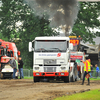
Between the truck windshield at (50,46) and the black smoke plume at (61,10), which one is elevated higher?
the black smoke plume at (61,10)

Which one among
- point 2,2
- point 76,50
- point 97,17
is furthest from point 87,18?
point 76,50

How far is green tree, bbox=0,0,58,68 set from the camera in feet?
148

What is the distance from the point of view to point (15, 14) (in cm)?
4556

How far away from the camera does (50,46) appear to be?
2252cm

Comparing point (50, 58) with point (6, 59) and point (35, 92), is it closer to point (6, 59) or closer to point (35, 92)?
point (6, 59)

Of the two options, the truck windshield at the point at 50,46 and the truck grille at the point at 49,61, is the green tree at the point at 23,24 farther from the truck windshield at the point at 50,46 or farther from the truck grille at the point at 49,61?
the truck grille at the point at 49,61

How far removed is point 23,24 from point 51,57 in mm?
24517

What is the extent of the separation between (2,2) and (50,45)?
84.9ft

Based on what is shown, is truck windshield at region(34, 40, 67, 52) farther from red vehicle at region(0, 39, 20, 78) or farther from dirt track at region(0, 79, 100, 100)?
red vehicle at region(0, 39, 20, 78)

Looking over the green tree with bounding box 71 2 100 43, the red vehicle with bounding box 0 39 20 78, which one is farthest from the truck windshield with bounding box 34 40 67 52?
the green tree with bounding box 71 2 100 43

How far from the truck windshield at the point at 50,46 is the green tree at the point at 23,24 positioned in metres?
21.7

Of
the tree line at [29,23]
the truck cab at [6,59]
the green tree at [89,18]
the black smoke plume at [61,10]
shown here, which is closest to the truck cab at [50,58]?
the black smoke plume at [61,10]

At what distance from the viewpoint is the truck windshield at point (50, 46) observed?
22.5 meters

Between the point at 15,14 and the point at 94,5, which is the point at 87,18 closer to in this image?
the point at 94,5
